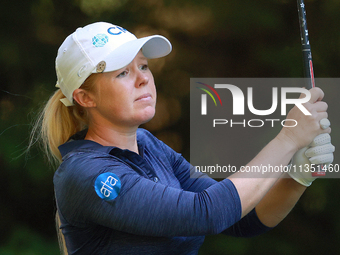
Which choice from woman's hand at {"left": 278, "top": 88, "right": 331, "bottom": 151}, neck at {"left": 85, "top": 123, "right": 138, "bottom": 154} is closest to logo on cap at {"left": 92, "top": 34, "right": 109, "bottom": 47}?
neck at {"left": 85, "top": 123, "right": 138, "bottom": 154}

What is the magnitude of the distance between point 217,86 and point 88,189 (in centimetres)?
114

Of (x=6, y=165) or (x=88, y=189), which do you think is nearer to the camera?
(x=88, y=189)

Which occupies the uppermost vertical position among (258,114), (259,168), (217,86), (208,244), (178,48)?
(178,48)

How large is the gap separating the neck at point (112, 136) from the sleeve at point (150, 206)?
0.18m

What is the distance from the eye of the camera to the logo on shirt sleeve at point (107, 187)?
2.93ft

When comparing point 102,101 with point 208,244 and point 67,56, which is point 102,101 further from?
point 208,244

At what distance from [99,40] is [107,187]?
1.30ft

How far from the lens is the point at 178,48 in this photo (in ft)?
6.67

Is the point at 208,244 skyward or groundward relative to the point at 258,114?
groundward

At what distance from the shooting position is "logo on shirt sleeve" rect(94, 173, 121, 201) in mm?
894

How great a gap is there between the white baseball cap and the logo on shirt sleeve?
11.1 inches

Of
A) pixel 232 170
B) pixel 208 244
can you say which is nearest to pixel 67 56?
pixel 232 170

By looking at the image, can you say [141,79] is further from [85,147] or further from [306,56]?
[306,56]

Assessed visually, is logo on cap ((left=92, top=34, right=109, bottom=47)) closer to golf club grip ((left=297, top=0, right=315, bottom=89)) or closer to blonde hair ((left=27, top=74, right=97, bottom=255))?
blonde hair ((left=27, top=74, right=97, bottom=255))
